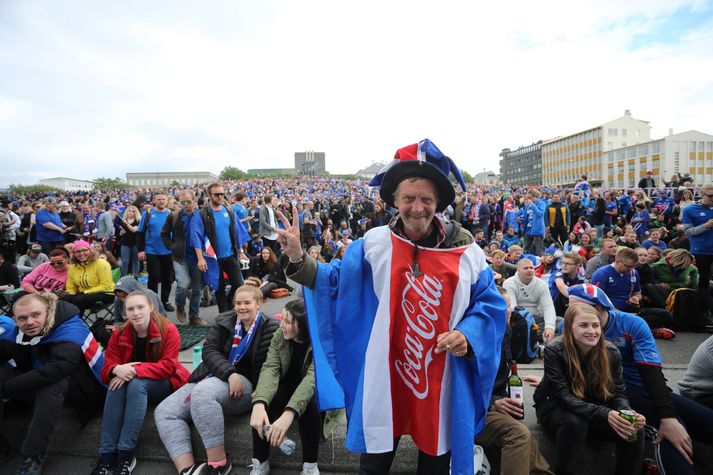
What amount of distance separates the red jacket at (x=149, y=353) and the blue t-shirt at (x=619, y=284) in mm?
5222

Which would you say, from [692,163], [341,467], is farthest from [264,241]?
[692,163]

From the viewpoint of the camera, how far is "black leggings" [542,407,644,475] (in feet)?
8.05

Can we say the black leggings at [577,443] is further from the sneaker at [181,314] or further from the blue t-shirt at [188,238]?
the sneaker at [181,314]

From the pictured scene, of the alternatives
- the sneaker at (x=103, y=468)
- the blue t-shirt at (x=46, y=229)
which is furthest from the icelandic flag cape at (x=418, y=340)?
the blue t-shirt at (x=46, y=229)

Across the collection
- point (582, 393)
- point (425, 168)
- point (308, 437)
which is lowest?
point (308, 437)

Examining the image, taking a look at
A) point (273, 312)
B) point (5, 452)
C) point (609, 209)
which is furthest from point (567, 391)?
point (609, 209)

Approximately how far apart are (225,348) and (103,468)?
1.12 m

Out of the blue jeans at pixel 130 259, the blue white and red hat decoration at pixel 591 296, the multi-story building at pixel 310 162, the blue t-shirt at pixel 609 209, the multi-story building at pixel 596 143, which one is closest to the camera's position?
the blue white and red hat decoration at pixel 591 296

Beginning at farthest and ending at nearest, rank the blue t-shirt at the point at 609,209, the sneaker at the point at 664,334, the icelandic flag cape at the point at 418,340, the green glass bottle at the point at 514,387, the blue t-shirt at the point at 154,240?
the blue t-shirt at the point at 609,209 → the blue t-shirt at the point at 154,240 → the sneaker at the point at 664,334 → the green glass bottle at the point at 514,387 → the icelandic flag cape at the point at 418,340

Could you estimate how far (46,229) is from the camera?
29.4ft

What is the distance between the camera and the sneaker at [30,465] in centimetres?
276

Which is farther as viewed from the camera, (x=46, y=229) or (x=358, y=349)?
(x=46, y=229)

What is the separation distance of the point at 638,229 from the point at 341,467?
441 inches

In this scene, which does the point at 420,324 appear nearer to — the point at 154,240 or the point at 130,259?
the point at 154,240
